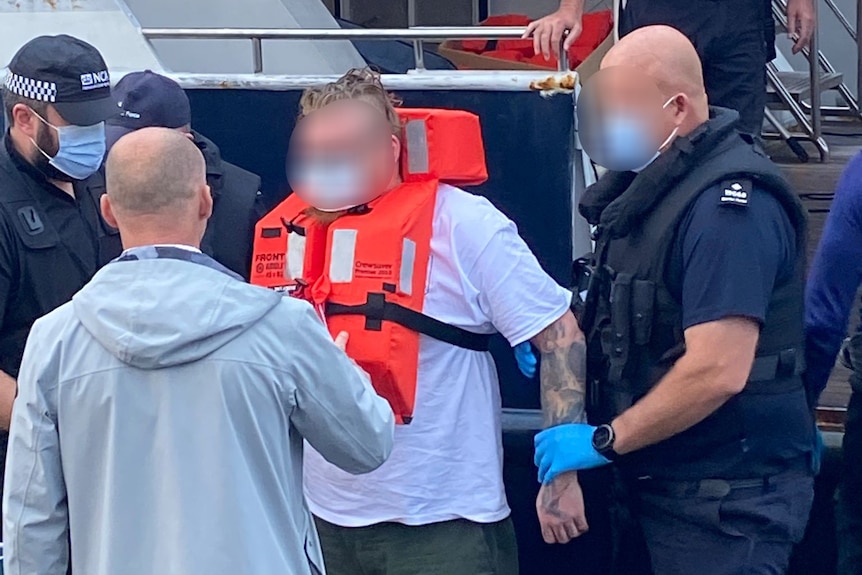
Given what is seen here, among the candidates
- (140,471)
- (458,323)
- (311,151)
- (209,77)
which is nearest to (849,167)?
(458,323)

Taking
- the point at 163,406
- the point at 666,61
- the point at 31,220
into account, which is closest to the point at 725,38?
the point at 666,61

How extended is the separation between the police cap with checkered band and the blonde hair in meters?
0.62

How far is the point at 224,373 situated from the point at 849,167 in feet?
4.45

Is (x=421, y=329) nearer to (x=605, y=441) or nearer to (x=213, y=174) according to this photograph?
(x=605, y=441)

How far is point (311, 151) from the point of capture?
246 centimetres

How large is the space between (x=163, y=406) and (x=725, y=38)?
2.51 metres

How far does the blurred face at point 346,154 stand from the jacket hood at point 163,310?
1.88 feet

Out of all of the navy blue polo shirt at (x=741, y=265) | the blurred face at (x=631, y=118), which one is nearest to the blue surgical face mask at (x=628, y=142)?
the blurred face at (x=631, y=118)

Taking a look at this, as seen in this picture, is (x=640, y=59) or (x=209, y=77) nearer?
(x=640, y=59)

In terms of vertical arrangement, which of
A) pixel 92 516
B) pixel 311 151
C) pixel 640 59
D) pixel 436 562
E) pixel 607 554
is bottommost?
pixel 607 554

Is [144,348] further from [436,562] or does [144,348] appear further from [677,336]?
[677,336]

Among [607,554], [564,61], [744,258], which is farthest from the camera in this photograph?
[564,61]

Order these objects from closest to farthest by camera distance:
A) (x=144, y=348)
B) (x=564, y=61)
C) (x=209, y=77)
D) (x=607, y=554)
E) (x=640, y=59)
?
(x=144, y=348) → (x=640, y=59) → (x=607, y=554) → (x=564, y=61) → (x=209, y=77)

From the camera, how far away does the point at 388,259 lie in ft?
7.91
